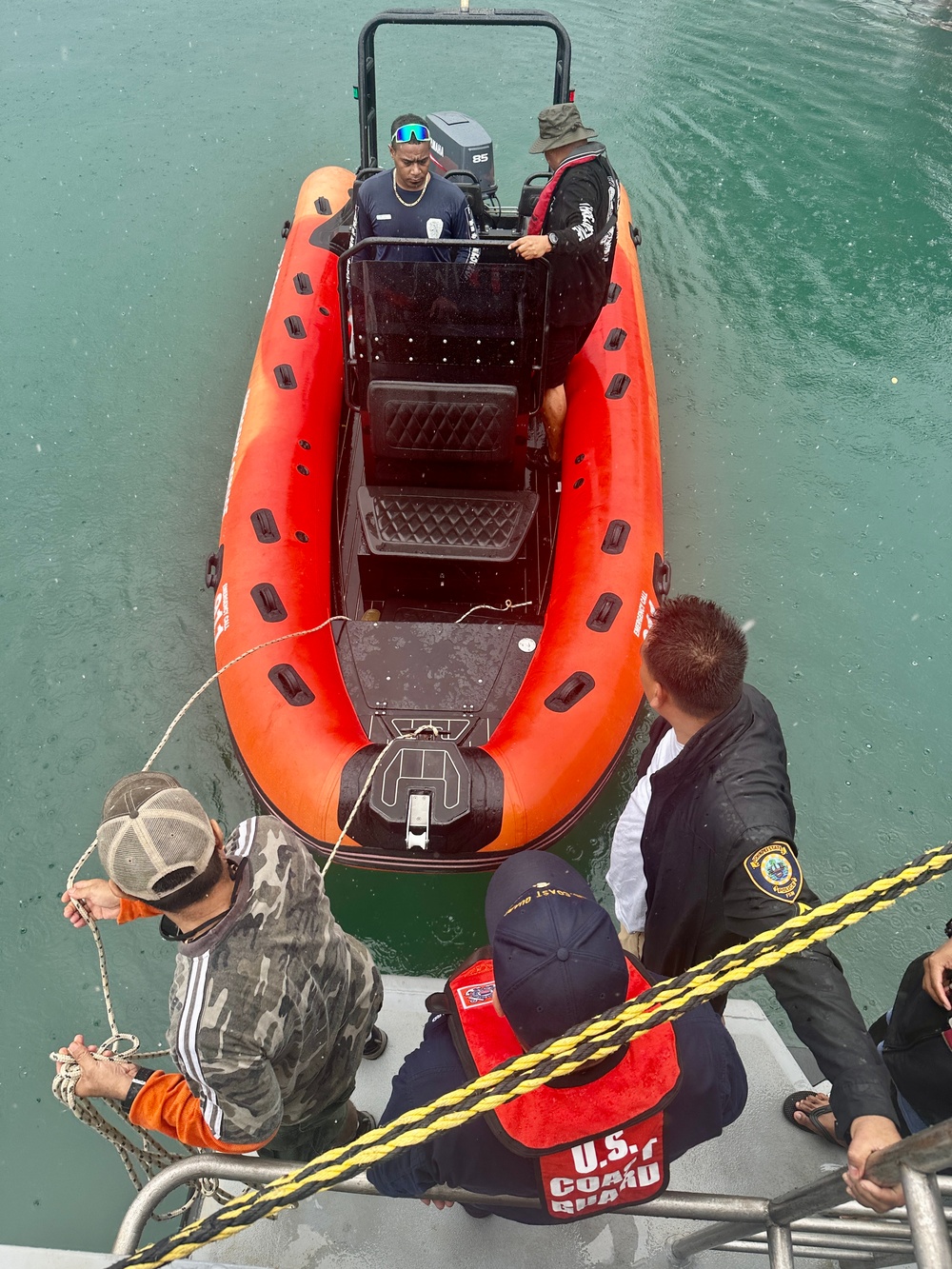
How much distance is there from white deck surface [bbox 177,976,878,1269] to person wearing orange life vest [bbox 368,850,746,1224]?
42 centimetres

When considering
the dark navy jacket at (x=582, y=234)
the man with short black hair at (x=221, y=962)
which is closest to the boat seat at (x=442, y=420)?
the dark navy jacket at (x=582, y=234)

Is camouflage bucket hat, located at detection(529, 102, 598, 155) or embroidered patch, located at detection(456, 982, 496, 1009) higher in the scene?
camouflage bucket hat, located at detection(529, 102, 598, 155)

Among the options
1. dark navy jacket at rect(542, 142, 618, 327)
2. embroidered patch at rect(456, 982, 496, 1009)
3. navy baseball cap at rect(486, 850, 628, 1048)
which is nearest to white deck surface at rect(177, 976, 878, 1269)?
embroidered patch at rect(456, 982, 496, 1009)

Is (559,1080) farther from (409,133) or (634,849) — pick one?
(409,133)

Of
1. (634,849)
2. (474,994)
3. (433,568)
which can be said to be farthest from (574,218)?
(474,994)

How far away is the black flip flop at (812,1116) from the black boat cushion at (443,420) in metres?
2.31

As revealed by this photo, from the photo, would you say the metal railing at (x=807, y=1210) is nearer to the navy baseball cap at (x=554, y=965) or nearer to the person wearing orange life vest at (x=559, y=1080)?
the person wearing orange life vest at (x=559, y=1080)

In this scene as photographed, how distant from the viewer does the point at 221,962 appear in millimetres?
1370

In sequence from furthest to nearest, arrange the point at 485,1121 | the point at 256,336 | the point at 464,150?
1. the point at 256,336
2. the point at 464,150
3. the point at 485,1121

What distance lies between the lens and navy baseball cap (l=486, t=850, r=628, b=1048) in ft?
3.69

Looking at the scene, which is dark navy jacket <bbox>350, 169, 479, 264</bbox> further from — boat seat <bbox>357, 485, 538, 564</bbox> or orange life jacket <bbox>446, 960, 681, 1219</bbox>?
orange life jacket <bbox>446, 960, 681, 1219</bbox>

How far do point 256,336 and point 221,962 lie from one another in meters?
4.58

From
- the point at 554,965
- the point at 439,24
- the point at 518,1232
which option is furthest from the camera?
the point at 439,24

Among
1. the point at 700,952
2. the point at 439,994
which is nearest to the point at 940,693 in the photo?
the point at 700,952
